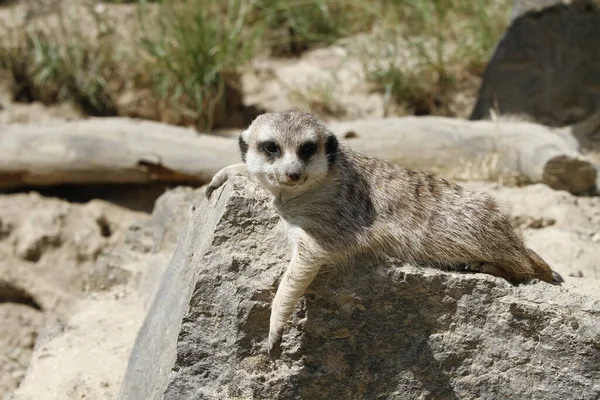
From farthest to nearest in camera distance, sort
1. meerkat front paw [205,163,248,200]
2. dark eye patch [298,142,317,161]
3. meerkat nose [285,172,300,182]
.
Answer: meerkat front paw [205,163,248,200] < dark eye patch [298,142,317,161] < meerkat nose [285,172,300,182]

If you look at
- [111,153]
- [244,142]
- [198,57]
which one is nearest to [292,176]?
[244,142]

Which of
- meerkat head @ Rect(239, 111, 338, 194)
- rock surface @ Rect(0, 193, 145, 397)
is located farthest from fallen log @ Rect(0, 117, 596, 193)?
meerkat head @ Rect(239, 111, 338, 194)

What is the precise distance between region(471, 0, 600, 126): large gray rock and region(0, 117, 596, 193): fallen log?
0.41 meters

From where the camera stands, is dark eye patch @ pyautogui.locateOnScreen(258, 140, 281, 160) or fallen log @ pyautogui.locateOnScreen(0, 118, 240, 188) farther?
fallen log @ pyautogui.locateOnScreen(0, 118, 240, 188)

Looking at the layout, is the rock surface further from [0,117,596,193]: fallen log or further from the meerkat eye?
the meerkat eye

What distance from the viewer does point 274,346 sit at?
2.83 m

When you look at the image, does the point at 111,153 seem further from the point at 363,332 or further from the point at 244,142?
the point at 363,332

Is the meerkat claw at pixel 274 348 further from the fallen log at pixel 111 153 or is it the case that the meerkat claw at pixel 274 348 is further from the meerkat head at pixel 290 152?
the fallen log at pixel 111 153

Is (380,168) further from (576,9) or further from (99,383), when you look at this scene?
(576,9)

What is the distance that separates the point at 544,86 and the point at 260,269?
4.42m

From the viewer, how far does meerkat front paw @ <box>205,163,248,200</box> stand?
326 cm

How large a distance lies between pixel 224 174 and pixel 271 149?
18.8 inches

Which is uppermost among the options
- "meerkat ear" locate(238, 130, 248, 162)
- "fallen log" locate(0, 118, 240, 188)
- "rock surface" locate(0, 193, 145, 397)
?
"meerkat ear" locate(238, 130, 248, 162)

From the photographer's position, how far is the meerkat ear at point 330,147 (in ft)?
9.82
